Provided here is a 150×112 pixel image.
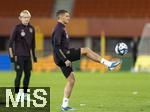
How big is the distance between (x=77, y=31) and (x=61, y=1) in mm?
3908

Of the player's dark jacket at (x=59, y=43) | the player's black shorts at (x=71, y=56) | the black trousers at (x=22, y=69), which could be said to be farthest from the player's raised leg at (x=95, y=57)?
the black trousers at (x=22, y=69)

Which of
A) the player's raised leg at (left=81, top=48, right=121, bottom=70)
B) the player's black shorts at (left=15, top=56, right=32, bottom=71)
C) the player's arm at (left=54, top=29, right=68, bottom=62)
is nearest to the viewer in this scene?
the player's raised leg at (left=81, top=48, right=121, bottom=70)

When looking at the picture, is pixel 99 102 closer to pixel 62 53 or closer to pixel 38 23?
pixel 62 53

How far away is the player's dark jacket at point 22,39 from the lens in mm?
14242

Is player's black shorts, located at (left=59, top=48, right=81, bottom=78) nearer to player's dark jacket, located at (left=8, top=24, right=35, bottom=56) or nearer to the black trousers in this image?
the black trousers

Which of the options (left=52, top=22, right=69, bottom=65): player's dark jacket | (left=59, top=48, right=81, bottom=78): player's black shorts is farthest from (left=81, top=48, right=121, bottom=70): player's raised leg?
(left=52, top=22, right=69, bottom=65): player's dark jacket

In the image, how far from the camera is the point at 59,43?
11.5 m

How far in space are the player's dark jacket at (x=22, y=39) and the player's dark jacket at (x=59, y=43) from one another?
9.05 ft

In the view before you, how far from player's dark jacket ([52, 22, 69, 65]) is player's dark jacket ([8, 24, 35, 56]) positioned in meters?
2.76

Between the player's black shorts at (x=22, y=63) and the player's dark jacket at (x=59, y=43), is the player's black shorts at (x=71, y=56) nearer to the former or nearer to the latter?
the player's dark jacket at (x=59, y=43)

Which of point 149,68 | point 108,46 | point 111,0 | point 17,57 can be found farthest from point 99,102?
point 111,0

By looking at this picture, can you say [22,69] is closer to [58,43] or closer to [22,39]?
[22,39]

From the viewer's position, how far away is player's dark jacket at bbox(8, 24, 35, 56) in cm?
1424

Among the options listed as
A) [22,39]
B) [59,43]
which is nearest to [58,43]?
[59,43]
